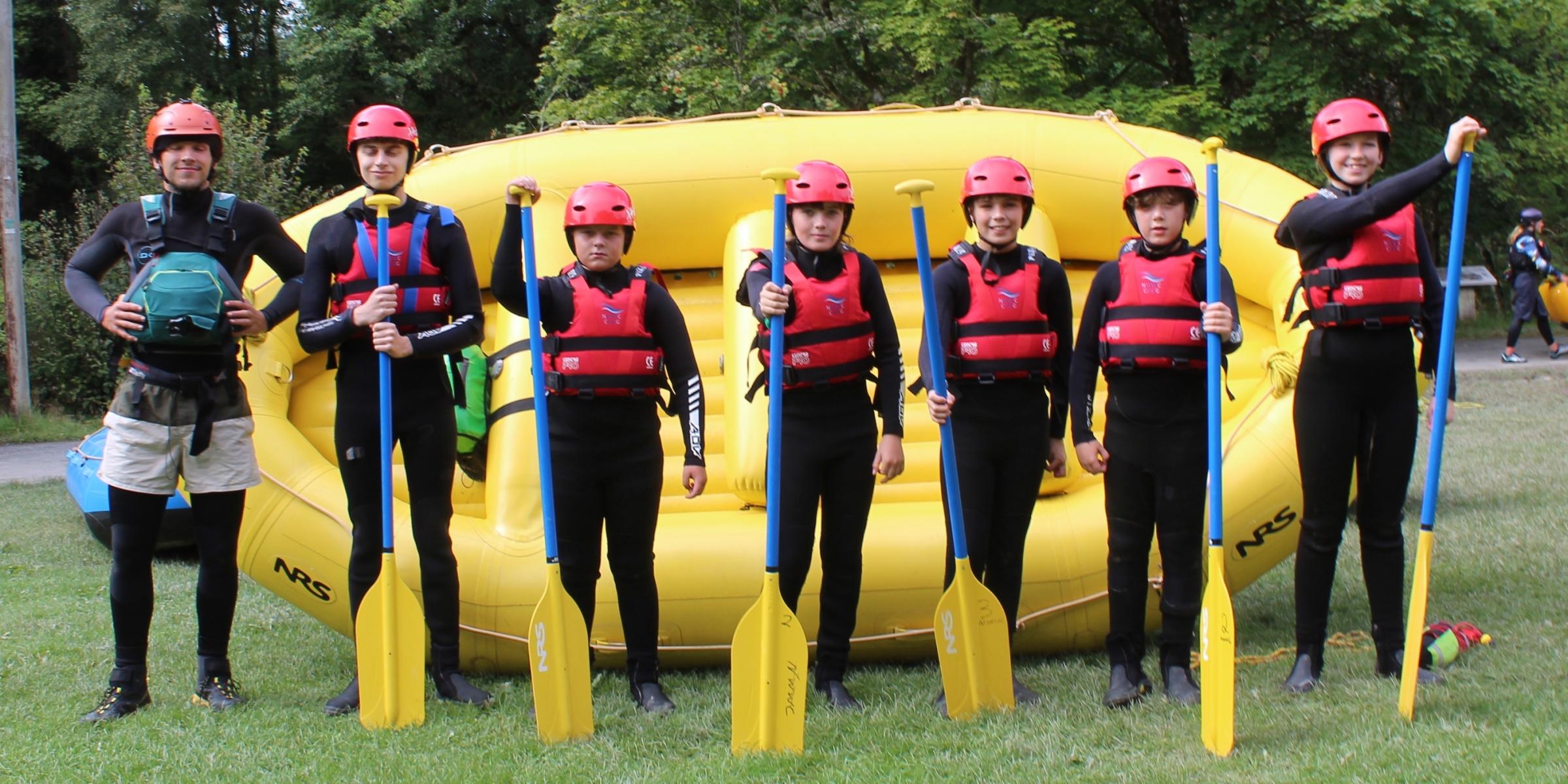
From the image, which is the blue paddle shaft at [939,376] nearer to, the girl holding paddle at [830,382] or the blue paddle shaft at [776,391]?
the girl holding paddle at [830,382]

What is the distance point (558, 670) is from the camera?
4059mm

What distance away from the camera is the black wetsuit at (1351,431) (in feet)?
13.5

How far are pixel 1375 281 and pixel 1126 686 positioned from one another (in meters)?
1.44

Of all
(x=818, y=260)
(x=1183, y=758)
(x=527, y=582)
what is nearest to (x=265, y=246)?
(x=527, y=582)

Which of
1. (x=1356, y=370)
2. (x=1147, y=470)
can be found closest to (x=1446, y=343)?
(x=1356, y=370)

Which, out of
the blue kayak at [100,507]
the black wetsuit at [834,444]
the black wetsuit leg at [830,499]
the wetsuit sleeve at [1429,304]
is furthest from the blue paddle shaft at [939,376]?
the blue kayak at [100,507]

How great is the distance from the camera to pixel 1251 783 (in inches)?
133

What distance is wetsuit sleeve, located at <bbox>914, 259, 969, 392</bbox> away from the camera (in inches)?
169

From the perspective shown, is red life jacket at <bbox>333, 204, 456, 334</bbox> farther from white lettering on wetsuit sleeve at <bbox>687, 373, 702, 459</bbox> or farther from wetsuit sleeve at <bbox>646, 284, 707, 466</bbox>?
white lettering on wetsuit sleeve at <bbox>687, 373, 702, 459</bbox>

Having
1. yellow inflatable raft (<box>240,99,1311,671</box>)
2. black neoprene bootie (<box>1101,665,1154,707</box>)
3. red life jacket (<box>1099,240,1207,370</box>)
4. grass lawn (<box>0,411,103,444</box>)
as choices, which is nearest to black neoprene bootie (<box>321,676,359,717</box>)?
yellow inflatable raft (<box>240,99,1311,671</box>)

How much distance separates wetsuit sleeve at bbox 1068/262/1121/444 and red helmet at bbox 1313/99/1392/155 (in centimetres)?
73

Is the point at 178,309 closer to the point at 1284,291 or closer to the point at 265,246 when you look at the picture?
the point at 265,246

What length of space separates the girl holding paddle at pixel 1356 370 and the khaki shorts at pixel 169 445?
3.39m

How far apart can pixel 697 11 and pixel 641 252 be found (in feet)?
31.2
